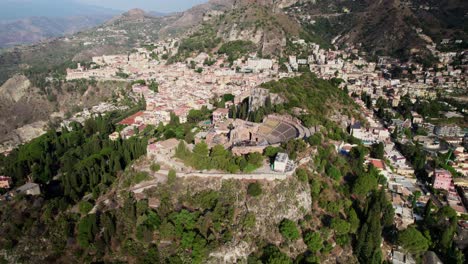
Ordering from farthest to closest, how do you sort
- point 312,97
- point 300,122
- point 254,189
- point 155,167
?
point 312,97, point 300,122, point 155,167, point 254,189

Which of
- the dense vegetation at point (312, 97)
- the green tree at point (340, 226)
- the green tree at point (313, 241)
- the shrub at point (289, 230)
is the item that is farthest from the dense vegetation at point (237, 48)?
the green tree at point (313, 241)

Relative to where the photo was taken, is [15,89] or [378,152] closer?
[378,152]

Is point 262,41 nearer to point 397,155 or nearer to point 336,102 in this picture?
point 336,102

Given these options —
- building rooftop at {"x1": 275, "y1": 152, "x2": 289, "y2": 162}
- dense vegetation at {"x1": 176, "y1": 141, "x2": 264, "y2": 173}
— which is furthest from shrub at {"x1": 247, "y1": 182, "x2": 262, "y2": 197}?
building rooftop at {"x1": 275, "y1": 152, "x2": 289, "y2": 162}

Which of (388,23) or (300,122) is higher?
(388,23)

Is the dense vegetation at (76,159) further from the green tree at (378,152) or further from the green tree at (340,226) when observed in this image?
the green tree at (378,152)

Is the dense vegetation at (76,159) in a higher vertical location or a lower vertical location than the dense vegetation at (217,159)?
lower

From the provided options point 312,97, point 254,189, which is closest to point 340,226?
point 254,189

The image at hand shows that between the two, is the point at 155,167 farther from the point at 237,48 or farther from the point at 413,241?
the point at 237,48

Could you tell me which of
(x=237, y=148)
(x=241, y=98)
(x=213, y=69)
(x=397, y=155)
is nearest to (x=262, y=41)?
(x=213, y=69)

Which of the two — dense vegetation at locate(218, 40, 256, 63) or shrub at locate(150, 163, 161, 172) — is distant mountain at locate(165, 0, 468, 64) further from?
shrub at locate(150, 163, 161, 172)

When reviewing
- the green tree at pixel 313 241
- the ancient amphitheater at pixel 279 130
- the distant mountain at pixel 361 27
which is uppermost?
the distant mountain at pixel 361 27
